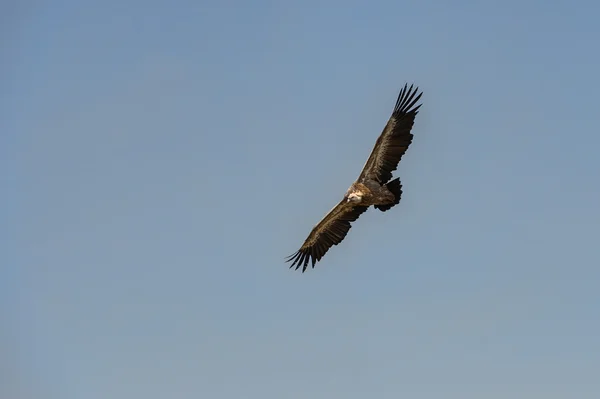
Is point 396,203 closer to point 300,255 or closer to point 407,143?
point 407,143

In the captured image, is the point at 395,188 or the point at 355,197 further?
the point at 355,197

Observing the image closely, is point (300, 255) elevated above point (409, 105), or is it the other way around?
point (409, 105)

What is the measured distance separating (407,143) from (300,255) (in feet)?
24.2

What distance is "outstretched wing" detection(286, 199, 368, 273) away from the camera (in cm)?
4066

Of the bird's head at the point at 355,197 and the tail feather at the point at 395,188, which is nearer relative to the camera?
the tail feather at the point at 395,188

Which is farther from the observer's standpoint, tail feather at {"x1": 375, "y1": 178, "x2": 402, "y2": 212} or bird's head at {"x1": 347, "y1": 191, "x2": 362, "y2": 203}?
bird's head at {"x1": 347, "y1": 191, "x2": 362, "y2": 203}

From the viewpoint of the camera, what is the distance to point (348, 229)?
4134 centimetres

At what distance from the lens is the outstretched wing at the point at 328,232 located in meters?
40.7

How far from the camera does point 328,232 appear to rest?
137ft

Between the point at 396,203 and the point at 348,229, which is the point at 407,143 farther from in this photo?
the point at 348,229

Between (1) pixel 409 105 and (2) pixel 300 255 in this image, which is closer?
(1) pixel 409 105

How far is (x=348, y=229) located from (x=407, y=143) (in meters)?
4.89

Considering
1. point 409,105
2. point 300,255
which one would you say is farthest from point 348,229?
point 409,105

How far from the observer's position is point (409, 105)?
38219 mm
